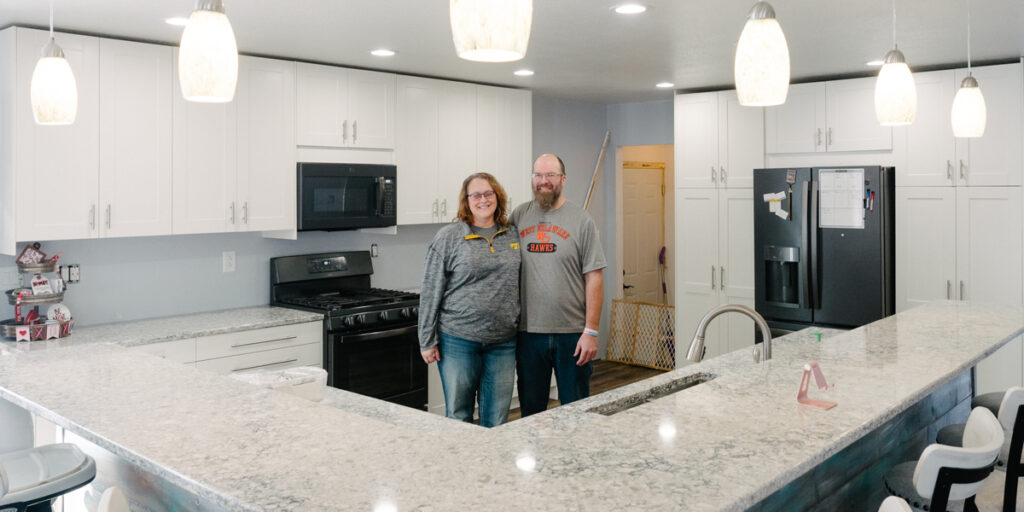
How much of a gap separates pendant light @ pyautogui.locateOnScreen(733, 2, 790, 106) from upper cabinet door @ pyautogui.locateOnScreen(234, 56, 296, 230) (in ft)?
10.4

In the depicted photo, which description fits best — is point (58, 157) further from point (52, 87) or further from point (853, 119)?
point (853, 119)

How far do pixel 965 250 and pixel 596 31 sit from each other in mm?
2686

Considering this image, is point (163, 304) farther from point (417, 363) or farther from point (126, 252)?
point (417, 363)

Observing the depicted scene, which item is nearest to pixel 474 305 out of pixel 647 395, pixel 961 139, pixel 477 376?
pixel 477 376

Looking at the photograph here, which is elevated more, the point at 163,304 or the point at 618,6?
the point at 618,6

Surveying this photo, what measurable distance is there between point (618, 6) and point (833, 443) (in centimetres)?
208

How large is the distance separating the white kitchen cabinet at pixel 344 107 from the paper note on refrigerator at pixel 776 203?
7.82 feet

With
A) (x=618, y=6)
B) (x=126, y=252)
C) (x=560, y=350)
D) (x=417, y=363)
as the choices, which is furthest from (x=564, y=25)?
(x=126, y=252)

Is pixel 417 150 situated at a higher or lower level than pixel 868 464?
higher

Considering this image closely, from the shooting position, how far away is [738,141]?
573cm

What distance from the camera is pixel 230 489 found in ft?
4.80

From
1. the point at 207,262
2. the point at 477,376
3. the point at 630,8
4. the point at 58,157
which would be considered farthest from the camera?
the point at 207,262

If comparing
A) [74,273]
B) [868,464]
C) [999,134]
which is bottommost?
[868,464]

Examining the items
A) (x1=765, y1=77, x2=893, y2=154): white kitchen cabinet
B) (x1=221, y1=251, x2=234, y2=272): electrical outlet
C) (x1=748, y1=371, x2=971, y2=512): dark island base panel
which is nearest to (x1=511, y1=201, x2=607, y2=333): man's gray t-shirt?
(x1=748, y1=371, x2=971, y2=512): dark island base panel
